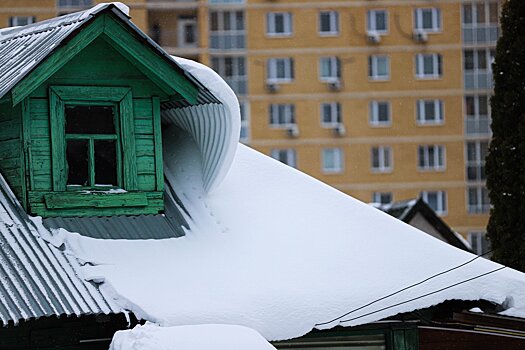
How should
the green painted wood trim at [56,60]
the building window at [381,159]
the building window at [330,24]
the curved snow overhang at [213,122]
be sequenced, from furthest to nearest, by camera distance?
the building window at [330,24] < the building window at [381,159] < the curved snow overhang at [213,122] < the green painted wood trim at [56,60]

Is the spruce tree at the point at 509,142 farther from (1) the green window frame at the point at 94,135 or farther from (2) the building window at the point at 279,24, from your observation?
(2) the building window at the point at 279,24

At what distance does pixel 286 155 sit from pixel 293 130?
98 cm

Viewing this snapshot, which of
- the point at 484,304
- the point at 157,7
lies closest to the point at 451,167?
the point at 157,7

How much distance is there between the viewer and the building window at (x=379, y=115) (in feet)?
154

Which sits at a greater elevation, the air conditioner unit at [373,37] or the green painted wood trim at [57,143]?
the air conditioner unit at [373,37]

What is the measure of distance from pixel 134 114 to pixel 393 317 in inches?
108

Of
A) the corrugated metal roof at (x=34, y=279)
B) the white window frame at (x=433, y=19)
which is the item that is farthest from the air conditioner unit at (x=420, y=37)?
the corrugated metal roof at (x=34, y=279)

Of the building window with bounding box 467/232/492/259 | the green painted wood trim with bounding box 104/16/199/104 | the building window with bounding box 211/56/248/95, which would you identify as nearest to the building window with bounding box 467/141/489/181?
the building window with bounding box 467/232/492/259

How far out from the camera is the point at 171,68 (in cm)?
1000

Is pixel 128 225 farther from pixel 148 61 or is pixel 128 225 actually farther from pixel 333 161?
pixel 333 161

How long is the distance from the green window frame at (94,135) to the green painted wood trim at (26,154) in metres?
0.18

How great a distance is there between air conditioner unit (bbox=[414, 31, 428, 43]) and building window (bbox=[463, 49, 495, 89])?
170 cm

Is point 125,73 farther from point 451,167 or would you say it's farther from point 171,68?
point 451,167

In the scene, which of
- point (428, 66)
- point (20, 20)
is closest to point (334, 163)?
point (428, 66)
